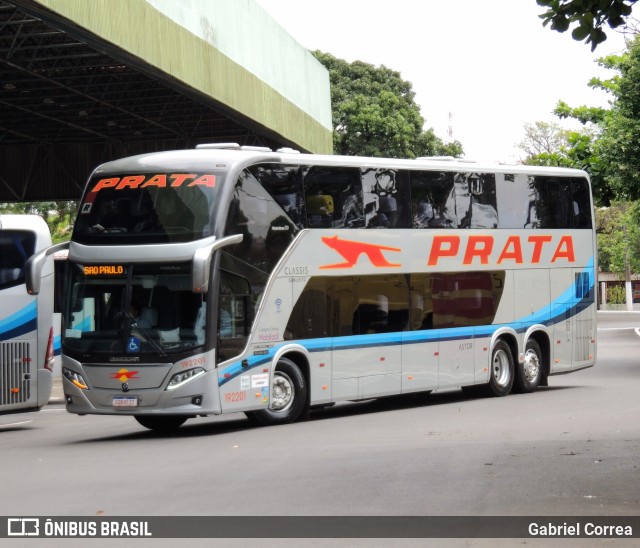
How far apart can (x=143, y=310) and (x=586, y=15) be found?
26.5 ft

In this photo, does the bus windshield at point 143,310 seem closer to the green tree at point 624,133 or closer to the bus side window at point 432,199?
the bus side window at point 432,199

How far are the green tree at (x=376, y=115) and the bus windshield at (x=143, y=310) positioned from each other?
45.6m

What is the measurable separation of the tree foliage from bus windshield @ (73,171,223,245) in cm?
710

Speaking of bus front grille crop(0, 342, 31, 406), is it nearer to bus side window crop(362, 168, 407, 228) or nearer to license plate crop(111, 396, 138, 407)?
license plate crop(111, 396, 138, 407)

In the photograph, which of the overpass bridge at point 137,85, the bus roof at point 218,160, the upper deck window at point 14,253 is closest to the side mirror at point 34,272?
the bus roof at point 218,160

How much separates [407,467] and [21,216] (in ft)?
30.9

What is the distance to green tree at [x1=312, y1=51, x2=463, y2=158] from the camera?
6316cm

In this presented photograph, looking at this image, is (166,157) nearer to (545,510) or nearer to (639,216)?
(545,510)

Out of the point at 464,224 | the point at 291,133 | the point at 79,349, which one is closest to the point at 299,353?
the point at 79,349

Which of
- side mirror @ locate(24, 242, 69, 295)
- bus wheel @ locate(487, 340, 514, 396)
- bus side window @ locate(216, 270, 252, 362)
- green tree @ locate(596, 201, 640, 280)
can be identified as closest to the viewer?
side mirror @ locate(24, 242, 69, 295)

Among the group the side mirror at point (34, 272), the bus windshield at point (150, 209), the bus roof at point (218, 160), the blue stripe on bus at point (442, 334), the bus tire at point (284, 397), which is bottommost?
the bus tire at point (284, 397)

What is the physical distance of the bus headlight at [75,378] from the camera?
1705 cm

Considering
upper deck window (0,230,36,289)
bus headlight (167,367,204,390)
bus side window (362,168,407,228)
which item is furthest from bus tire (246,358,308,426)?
upper deck window (0,230,36,289)

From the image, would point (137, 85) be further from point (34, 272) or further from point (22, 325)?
point (34, 272)
